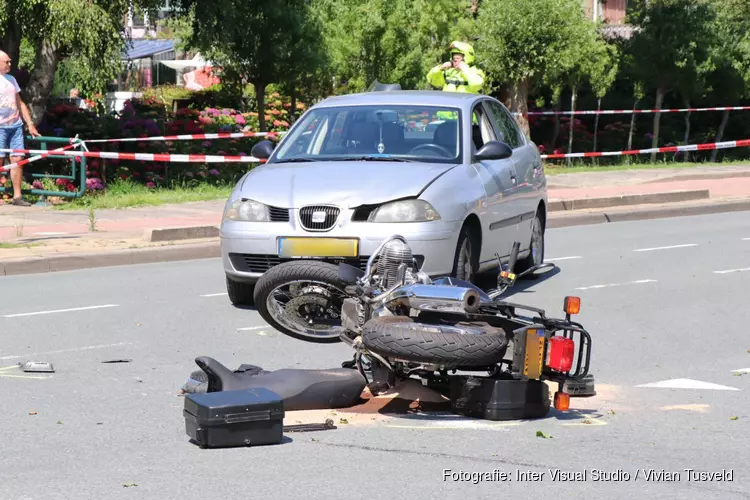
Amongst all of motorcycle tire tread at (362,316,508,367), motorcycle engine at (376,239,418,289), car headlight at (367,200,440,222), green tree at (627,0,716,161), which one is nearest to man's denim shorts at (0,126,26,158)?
car headlight at (367,200,440,222)

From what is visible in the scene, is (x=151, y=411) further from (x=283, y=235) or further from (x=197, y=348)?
(x=283, y=235)

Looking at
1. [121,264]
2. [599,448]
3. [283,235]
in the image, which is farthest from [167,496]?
[121,264]

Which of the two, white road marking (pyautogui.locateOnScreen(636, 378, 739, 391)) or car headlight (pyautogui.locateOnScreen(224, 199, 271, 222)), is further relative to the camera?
car headlight (pyautogui.locateOnScreen(224, 199, 271, 222))

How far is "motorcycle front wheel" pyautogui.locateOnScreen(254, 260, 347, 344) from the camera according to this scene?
7.91 m

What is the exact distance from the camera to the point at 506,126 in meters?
12.0

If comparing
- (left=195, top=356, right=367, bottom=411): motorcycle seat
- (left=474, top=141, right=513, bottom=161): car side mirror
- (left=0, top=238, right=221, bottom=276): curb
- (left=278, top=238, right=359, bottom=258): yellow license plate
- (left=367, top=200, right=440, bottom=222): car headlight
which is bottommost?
(left=0, top=238, right=221, bottom=276): curb

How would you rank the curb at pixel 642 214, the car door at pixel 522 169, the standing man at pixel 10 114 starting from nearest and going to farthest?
the car door at pixel 522 169 < the standing man at pixel 10 114 < the curb at pixel 642 214

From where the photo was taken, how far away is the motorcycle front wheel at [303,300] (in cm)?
791

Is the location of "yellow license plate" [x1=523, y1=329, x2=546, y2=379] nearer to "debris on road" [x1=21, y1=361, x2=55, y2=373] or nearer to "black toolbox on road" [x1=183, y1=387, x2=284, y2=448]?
"black toolbox on road" [x1=183, y1=387, x2=284, y2=448]

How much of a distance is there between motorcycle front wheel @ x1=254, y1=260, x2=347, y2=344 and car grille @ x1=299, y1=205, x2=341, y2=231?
1.24 m

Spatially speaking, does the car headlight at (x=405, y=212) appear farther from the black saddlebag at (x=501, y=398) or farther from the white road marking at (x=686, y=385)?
the black saddlebag at (x=501, y=398)

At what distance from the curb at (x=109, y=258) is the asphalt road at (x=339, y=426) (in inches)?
30.0

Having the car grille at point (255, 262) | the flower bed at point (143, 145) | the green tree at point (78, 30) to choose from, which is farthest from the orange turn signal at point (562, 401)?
the green tree at point (78, 30)

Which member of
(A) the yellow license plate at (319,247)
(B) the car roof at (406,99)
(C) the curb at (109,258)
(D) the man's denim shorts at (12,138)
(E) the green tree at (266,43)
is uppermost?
(E) the green tree at (266,43)
